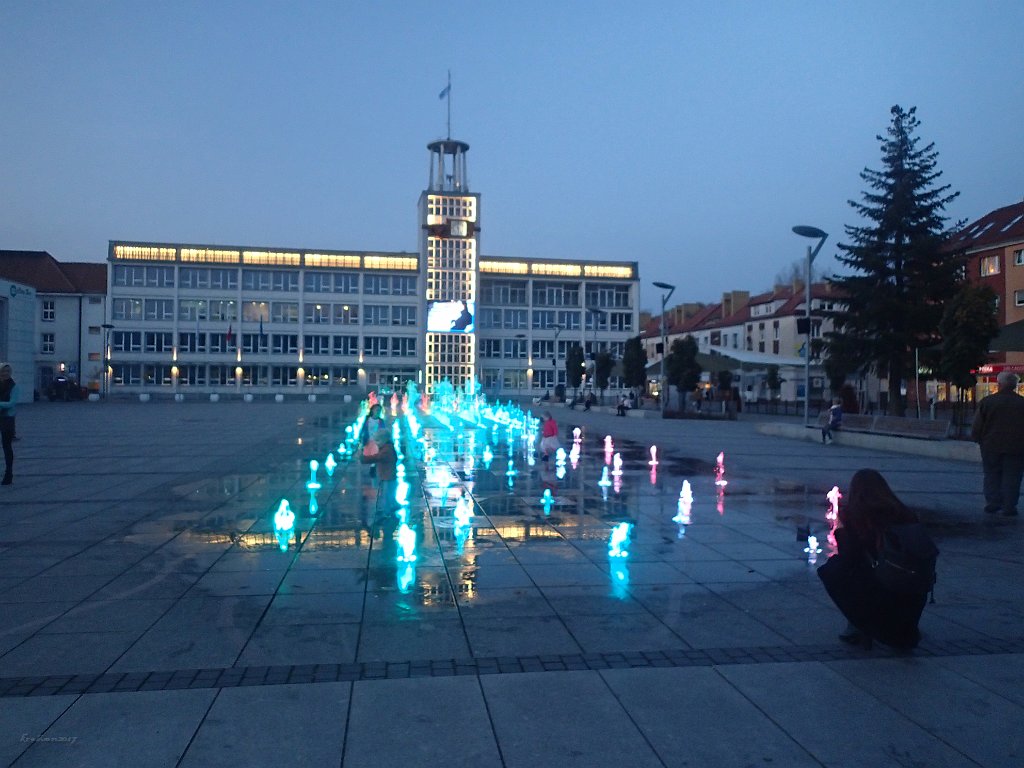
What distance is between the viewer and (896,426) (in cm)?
2459

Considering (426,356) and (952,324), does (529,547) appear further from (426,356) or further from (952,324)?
(426,356)

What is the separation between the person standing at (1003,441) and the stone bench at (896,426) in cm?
1067

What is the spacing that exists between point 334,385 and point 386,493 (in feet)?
252

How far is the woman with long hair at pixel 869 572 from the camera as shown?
18.1ft

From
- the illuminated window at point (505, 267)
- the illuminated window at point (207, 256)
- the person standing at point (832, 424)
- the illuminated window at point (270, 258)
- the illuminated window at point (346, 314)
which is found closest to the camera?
the person standing at point (832, 424)

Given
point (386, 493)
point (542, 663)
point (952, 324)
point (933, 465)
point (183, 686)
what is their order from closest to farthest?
point (183, 686) → point (542, 663) → point (386, 493) → point (933, 465) → point (952, 324)

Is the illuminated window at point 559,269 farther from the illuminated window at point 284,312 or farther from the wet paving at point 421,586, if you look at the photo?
the wet paving at point 421,586

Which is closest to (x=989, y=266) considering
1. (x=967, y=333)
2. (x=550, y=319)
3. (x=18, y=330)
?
(x=967, y=333)

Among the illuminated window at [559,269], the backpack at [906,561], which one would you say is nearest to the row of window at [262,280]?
the illuminated window at [559,269]

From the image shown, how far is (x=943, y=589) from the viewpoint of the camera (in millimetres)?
7551

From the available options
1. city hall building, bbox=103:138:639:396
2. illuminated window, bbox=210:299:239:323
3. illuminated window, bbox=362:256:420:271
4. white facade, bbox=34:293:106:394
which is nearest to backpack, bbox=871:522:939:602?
city hall building, bbox=103:138:639:396

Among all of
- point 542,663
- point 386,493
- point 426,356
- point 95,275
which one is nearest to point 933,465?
point 386,493

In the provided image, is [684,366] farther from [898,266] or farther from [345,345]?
[345,345]

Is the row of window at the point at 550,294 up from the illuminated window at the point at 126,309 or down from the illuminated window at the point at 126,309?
up
